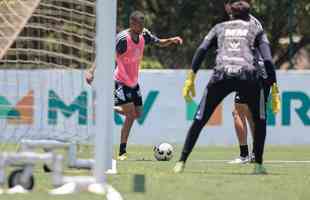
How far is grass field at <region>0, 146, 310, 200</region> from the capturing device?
980cm

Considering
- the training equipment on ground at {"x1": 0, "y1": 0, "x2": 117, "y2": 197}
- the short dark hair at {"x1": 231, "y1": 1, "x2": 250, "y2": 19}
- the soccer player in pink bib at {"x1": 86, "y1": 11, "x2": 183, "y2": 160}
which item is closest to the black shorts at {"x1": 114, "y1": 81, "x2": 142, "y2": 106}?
the soccer player in pink bib at {"x1": 86, "y1": 11, "x2": 183, "y2": 160}

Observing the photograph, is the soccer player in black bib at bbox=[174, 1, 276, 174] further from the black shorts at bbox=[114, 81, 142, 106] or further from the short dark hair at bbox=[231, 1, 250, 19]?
the black shorts at bbox=[114, 81, 142, 106]

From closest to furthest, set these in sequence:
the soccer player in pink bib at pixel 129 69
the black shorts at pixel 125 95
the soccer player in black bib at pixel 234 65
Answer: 1. the soccer player in black bib at pixel 234 65
2. the soccer player in pink bib at pixel 129 69
3. the black shorts at pixel 125 95

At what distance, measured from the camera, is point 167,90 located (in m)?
22.8

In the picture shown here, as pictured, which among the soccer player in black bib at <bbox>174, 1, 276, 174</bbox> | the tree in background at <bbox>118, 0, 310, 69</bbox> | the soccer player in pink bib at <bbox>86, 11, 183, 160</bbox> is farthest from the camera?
the tree in background at <bbox>118, 0, 310, 69</bbox>

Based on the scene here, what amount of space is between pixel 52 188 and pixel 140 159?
5969 mm

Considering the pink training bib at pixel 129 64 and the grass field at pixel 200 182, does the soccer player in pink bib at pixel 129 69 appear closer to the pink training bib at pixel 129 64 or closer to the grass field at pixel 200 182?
the pink training bib at pixel 129 64

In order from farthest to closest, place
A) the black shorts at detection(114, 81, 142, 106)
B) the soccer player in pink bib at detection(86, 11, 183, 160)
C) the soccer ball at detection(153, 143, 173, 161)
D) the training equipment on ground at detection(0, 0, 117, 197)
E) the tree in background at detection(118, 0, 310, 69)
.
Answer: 1. the tree in background at detection(118, 0, 310, 69)
2. the black shorts at detection(114, 81, 142, 106)
3. the soccer player in pink bib at detection(86, 11, 183, 160)
4. the soccer ball at detection(153, 143, 173, 161)
5. the training equipment on ground at detection(0, 0, 117, 197)

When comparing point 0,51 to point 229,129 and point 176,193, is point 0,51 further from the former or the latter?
point 229,129

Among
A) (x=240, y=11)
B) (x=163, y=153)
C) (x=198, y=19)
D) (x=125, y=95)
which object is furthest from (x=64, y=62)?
(x=198, y=19)

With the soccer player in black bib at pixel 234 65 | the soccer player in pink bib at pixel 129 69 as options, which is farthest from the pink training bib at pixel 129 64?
the soccer player in black bib at pixel 234 65

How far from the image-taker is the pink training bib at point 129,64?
16.5 meters

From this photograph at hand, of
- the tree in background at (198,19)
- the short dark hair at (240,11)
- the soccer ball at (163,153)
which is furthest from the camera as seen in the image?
the tree in background at (198,19)

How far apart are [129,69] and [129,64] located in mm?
119
